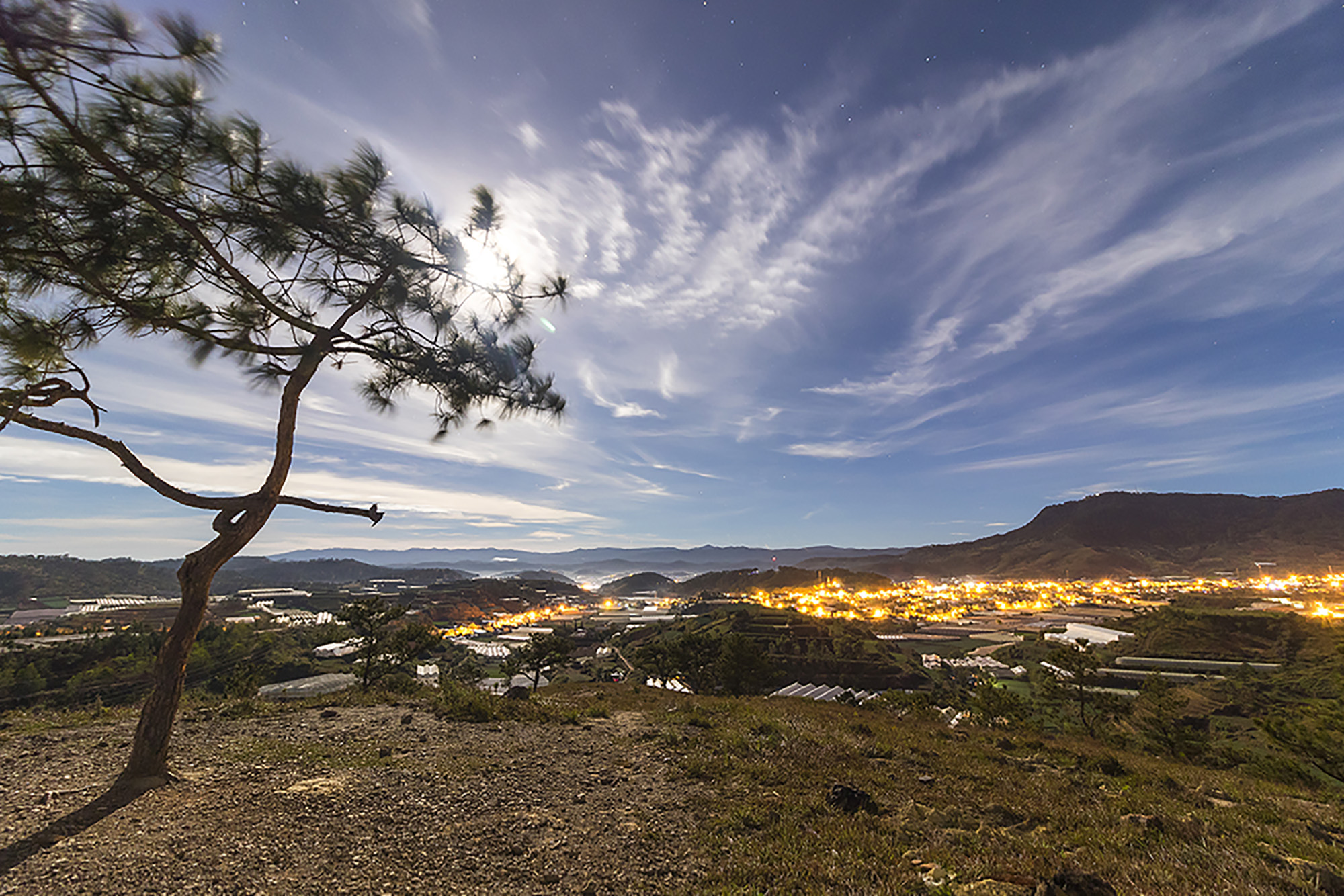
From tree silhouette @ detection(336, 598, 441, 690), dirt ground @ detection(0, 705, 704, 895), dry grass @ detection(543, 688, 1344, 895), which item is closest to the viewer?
dirt ground @ detection(0, 705, 704, 895)

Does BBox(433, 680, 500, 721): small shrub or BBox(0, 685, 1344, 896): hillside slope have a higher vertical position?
BBox(0, 685, 1344, 896): hillside slope

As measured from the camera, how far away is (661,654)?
5112cm

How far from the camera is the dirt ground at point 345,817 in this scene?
217 inches

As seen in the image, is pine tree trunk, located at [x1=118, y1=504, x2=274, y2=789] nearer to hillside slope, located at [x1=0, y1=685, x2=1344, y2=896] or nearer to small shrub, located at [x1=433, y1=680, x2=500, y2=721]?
hillside slope, located at [x1=0, y1=685, x2=1344, y2=896]

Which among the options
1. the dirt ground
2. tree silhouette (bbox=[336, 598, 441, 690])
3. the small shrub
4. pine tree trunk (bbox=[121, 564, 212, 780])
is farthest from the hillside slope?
tree silhouette (bbox=[336, 598, 441, 690])

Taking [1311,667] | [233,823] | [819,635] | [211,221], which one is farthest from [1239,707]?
[211,221]

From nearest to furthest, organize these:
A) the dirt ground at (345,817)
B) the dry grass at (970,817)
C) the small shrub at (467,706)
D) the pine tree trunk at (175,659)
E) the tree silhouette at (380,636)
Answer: the dirt ground at (345,817), the dry grass at (970,817), the pine tree trunk at (175,659), the small shrub at (467,706), the tree silhouette at (380,636)

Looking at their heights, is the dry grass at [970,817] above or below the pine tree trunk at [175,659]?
below

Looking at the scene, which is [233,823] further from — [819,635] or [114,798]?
[819,635]

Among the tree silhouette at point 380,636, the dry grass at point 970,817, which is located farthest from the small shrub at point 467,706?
the tree silhouette at point 380,636

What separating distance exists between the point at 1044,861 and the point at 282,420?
14.5 meters

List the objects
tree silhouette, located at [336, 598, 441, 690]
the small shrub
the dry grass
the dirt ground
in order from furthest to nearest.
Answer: tree silhouette, located at [336, 598, 441, 690] < the small shrub < the dry grass < the dirt ground

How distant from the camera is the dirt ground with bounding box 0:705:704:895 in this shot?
18.1 feet

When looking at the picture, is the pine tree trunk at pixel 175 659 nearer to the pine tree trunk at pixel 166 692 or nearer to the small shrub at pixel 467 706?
the pine tree trunk at pixel 166 692
